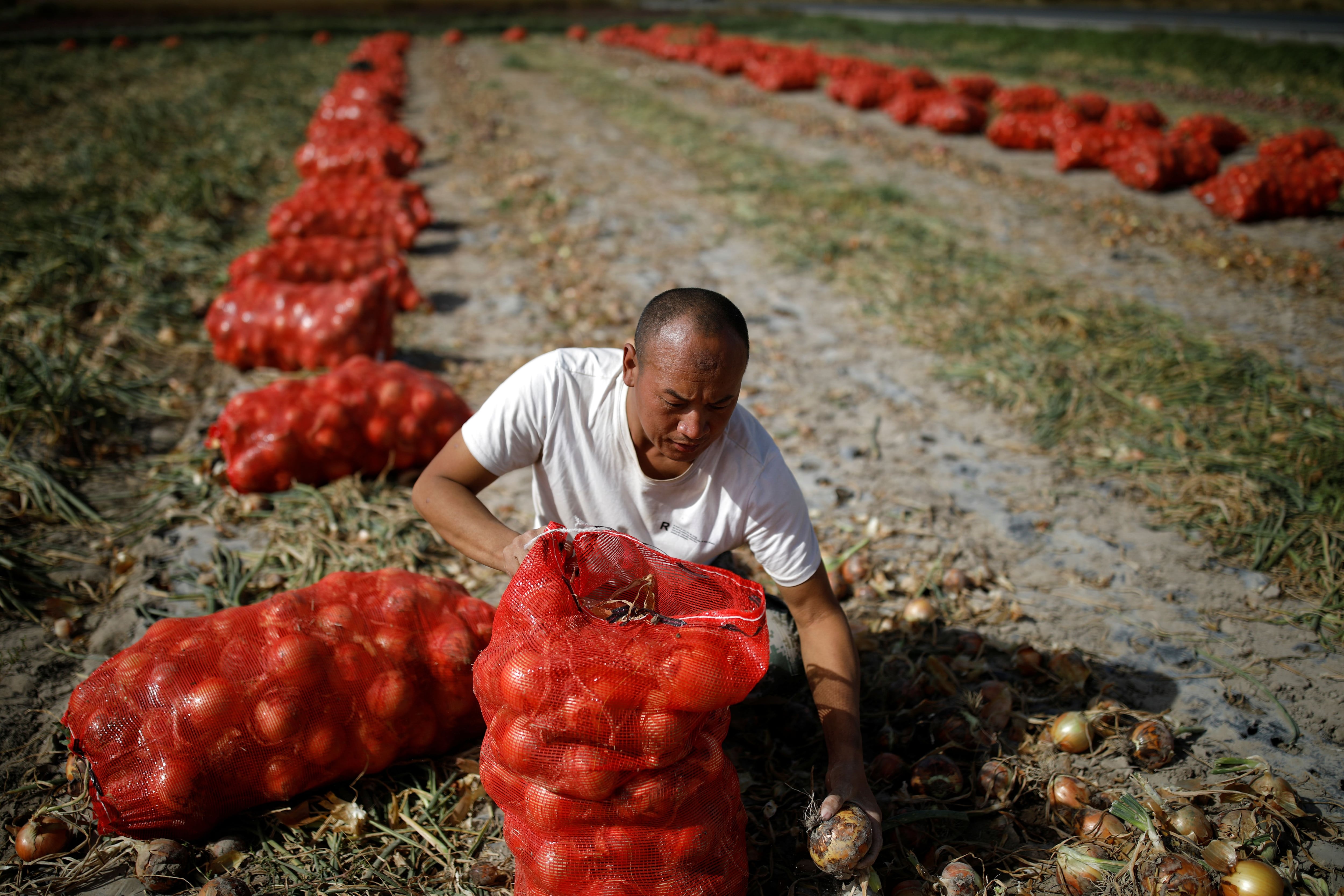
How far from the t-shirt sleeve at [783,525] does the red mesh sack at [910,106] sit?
9.39 meters

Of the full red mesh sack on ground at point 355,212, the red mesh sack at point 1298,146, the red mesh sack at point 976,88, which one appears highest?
the red mesh sack at point 976,88

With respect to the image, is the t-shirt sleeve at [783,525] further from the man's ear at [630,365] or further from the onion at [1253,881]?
the onion at [1253,881]

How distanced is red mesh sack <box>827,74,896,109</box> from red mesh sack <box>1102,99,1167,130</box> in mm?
2911

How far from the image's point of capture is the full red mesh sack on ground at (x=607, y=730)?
1.32 meters

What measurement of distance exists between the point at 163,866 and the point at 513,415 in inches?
50.6

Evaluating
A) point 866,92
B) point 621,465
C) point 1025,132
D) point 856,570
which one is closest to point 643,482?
point 621,465

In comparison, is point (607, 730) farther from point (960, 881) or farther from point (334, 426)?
point (334, 426)

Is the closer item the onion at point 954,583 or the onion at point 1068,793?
the onion at point 1068,793

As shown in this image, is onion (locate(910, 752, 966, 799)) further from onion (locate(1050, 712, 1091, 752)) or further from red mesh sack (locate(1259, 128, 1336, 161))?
red mesh sack (locate(1259, 128, 1336, 161))

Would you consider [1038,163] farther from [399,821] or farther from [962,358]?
[399,821]

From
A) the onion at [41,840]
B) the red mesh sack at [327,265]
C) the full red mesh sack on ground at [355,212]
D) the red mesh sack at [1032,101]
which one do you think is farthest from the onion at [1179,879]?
the red mesh sack at [1032,101]

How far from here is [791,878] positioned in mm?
1743

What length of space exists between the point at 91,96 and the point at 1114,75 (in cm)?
1774

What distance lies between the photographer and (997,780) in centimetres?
193
